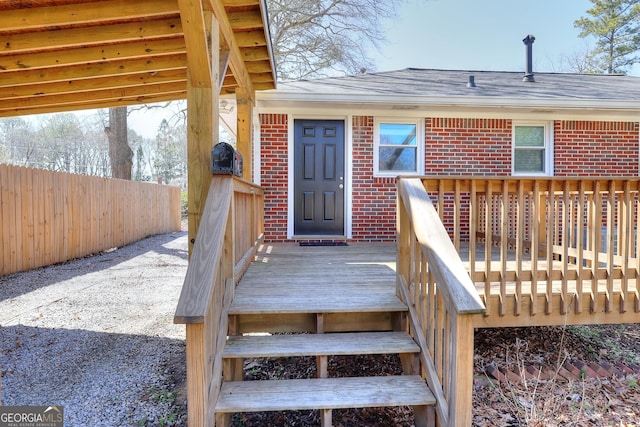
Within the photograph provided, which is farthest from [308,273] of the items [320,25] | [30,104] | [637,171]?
[320,25]

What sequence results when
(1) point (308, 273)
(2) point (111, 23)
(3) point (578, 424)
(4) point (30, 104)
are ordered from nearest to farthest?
(3) point (578, 424), (2) point (111, 23), (1) point (308, 273), (4) point (30, 104)

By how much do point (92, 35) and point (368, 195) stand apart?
14.4 ft

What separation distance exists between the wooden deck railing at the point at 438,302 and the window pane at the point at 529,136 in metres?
4.80

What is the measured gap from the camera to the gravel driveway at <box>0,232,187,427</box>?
8.39ft

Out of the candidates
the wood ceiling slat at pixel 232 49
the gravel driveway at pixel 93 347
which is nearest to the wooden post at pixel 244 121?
the wood ceiling slat at pixel 232 49

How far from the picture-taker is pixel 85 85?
4.28 m

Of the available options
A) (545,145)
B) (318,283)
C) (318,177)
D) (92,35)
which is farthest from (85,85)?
(545,145)

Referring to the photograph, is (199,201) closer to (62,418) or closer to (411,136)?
(62,418)

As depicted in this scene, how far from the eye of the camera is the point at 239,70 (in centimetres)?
420

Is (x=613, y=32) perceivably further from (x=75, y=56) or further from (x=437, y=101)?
(x=75, y=56)

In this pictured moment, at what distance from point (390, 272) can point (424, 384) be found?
1676 mm

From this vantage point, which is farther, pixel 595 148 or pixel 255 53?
pixel 595 148

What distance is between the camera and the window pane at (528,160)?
6.40 metres

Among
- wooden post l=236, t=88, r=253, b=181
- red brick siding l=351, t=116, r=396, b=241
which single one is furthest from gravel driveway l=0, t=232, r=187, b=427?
red brick siding l=351, t=116, r=396, b=241
